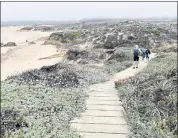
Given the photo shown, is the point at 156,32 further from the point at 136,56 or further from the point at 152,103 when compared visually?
the point at 152,103

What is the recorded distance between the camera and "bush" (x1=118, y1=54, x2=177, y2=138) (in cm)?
945

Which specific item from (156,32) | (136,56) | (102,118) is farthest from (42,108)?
(156,32)

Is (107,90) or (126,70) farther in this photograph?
(126,70)

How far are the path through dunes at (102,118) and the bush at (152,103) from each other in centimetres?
27

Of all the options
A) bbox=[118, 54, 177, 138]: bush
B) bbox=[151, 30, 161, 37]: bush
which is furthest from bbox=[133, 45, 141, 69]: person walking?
bbox=[151, 30, 161, 37]: bush

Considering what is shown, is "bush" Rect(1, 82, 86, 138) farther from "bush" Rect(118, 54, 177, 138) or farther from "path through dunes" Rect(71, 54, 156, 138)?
"bush" Rect(118, 54, 177, 138)

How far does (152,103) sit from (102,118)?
1716 millimetres

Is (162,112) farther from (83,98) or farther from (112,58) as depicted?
(112,58)

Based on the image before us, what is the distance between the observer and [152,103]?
11234mm

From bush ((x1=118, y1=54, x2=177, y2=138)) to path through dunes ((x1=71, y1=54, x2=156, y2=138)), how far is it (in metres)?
0.27

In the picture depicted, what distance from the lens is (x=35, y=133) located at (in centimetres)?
916

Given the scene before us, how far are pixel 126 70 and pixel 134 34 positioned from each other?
1450cm

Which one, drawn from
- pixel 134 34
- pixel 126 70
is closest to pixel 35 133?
pixel 126 70

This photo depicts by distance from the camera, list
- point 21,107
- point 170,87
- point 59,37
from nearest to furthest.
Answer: point 21,107 → point 170,87 → point 59,37
